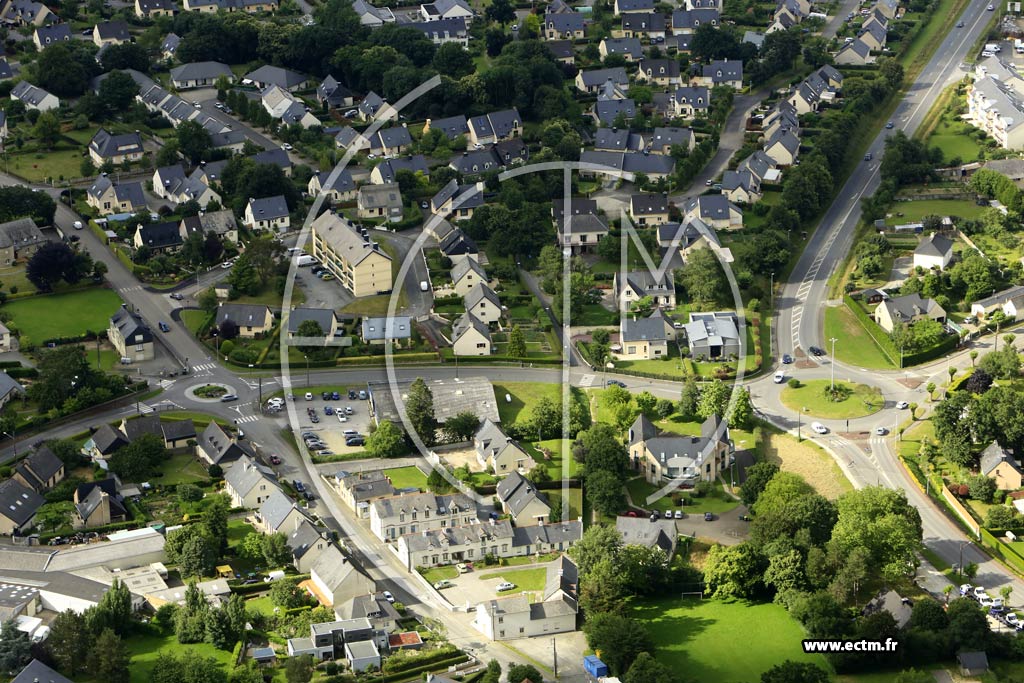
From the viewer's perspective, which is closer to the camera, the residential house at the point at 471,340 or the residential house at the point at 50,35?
the residential house at the point at 471,340

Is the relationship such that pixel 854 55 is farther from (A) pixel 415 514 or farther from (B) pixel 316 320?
(A) pixel 415 514

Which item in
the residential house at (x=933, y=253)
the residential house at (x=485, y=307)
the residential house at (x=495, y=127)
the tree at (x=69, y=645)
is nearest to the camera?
the tree at (x=69, y=645)

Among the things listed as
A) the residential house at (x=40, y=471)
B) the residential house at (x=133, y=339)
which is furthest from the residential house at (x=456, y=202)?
the residential house at (x=40, y=471)

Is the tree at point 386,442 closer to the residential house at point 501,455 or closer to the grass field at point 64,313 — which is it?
the residential house at point 501,455

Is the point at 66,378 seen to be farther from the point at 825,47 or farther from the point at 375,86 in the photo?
the point at 825,47

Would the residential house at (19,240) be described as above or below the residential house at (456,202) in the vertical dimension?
above

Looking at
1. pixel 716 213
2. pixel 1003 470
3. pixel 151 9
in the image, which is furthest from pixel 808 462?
pixel 151 9

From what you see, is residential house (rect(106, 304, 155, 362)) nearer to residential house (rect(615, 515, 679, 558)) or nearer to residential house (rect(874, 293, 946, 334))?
residential house (rect(615, 515, 679, 558))
